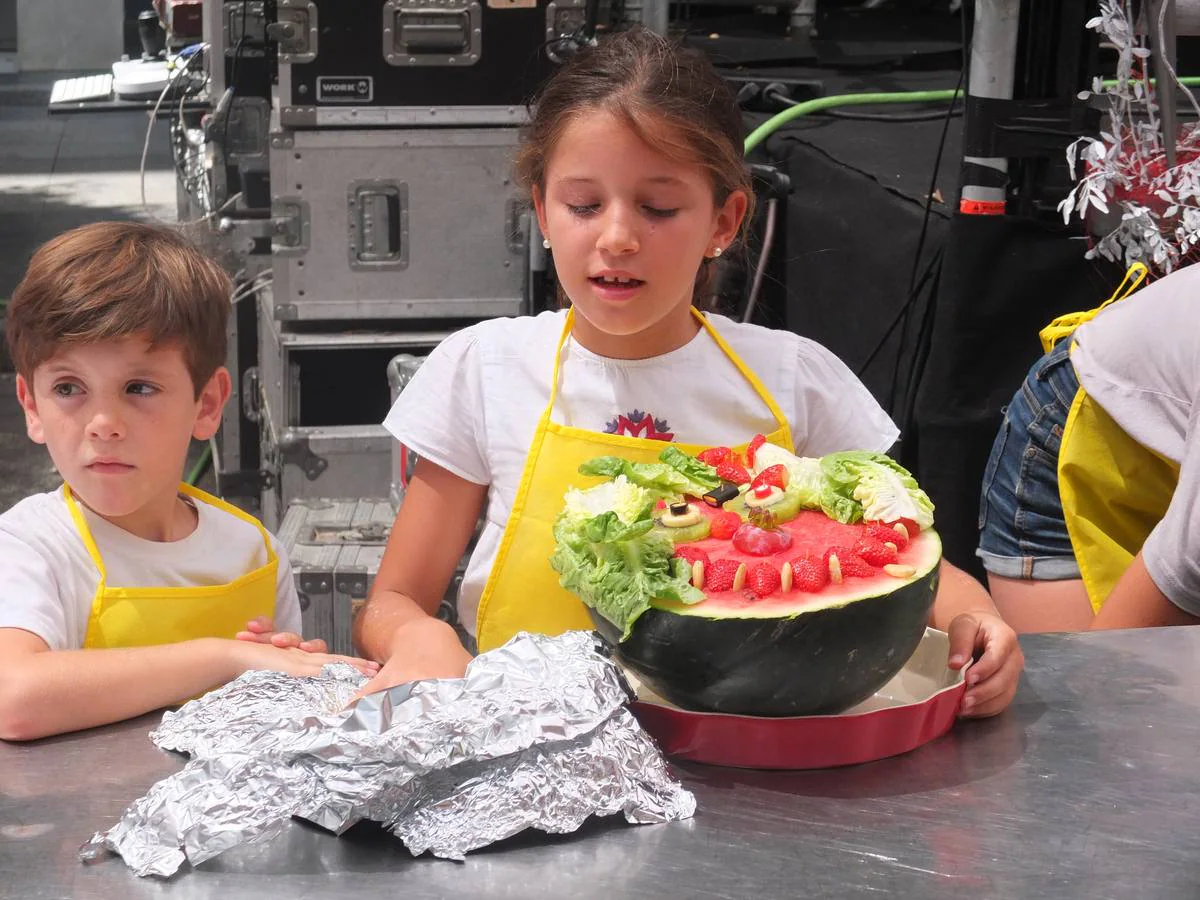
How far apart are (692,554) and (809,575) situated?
115mm

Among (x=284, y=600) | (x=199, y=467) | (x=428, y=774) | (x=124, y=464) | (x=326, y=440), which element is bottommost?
(x=199, y=467)

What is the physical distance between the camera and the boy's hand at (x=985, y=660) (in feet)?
5.03

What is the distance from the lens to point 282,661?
162 cm

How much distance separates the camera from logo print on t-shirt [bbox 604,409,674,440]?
2.04 meters

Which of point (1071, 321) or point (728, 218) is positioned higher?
point (728, 218)

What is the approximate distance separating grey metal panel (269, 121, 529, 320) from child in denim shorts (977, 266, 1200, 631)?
1.85 metres

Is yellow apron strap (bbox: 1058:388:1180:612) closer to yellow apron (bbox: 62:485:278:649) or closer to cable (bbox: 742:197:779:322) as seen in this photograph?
yellow apron (bbox: 62:485:278:649)

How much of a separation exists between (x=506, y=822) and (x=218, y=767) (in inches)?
10.3

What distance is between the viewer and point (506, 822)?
1259 mm

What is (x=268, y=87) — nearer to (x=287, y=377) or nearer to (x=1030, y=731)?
(x=287, y=377)

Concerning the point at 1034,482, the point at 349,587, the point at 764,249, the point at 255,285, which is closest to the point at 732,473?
the point at 1034,482

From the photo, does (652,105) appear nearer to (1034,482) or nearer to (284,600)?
(284,600)

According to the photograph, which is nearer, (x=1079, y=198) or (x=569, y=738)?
(x=569, y=738)

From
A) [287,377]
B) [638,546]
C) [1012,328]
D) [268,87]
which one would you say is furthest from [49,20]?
[638,546]
